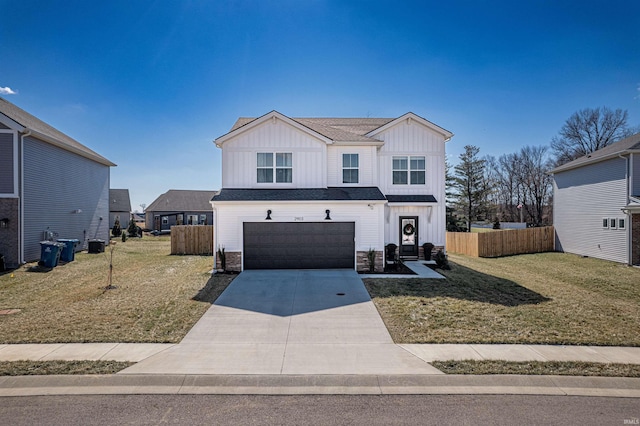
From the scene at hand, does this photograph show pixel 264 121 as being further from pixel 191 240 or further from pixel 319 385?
pixel 319 385

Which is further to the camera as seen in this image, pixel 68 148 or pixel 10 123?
pixel 68 148

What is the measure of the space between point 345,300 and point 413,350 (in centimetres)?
346

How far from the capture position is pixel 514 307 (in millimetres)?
9133

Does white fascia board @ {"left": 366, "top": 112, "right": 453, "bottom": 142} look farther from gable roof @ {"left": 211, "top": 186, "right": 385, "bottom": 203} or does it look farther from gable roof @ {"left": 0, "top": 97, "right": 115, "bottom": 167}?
gable roof @ {"left": 0, "top": 97, "right": 115, "bottom": 167}

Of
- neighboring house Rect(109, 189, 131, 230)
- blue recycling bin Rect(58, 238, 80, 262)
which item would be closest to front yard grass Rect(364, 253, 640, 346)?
blue recycling bin Rect(58, 238, 80, 262)

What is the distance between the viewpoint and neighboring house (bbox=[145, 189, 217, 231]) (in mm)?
41906

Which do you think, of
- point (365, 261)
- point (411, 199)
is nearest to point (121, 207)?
point (411, 199)

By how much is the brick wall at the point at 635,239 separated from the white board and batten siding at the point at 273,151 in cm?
1531

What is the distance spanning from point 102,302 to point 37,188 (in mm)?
11011

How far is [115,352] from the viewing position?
20.4ft

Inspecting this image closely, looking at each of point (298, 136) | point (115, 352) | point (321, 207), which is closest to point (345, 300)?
point (321, 207)

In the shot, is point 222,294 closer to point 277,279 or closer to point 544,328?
point 277,279

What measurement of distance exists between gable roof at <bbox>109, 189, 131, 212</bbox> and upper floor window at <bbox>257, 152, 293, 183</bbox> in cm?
4452

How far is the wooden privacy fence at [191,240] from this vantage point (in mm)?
20344
